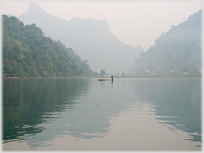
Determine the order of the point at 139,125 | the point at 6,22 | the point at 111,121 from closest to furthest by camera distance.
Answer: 1. the point at 139,125
2. the point at 111,121
3. the point at 6,22

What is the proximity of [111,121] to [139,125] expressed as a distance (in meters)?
2.32

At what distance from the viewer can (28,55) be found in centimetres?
15850

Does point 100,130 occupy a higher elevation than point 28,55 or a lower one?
lower

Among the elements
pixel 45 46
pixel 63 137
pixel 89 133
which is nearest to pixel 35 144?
pixel 63 137

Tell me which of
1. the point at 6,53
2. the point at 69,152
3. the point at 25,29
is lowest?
the point at 69,152

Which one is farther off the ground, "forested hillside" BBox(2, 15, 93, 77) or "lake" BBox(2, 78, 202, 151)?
"forested hillside" BBox(2, 15, 93, 77)

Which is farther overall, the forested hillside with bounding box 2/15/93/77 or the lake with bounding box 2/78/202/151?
the forested hillside with bounding box 2/15/93/77

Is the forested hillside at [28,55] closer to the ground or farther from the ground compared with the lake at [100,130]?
farther from the ground

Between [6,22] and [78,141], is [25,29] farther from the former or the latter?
[78,141]

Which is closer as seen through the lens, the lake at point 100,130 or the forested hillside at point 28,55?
the lake at point 100,130

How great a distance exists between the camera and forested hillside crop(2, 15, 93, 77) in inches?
5630

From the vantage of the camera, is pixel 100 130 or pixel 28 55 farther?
pixel 28 55

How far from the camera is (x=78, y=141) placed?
13477 millimetres

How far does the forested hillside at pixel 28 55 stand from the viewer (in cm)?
14300
